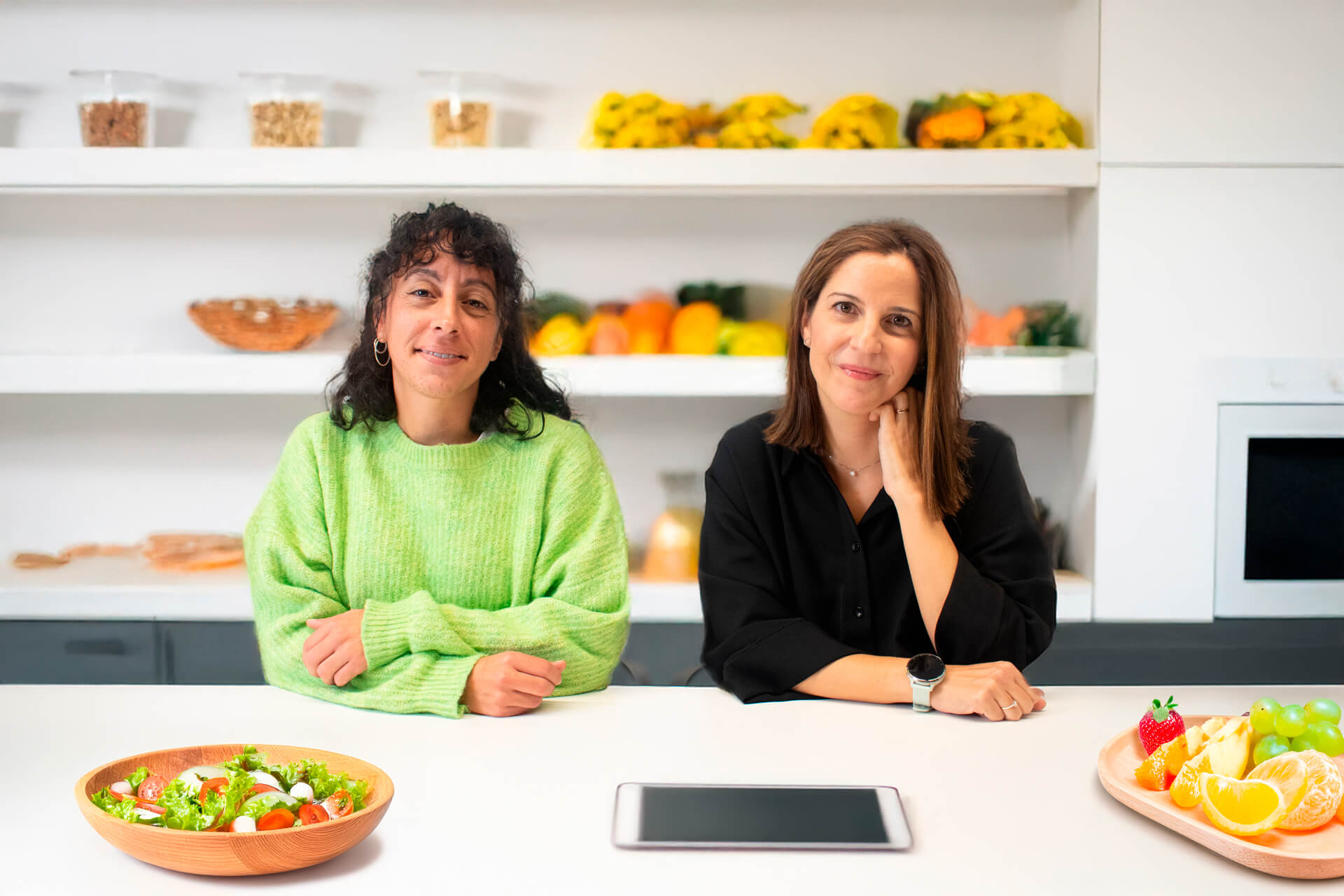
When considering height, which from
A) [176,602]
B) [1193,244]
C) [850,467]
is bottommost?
[176,602]

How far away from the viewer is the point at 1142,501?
2443mm

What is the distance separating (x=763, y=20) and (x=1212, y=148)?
1083mm

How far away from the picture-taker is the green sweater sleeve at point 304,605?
1.28 meters

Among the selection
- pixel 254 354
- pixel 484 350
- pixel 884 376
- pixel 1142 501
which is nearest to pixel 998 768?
pixel 884 376

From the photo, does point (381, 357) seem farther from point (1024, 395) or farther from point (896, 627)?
point (1024, 395)

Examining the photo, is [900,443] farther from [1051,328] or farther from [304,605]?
[1051,328]

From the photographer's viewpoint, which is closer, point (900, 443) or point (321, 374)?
point (900, 443)

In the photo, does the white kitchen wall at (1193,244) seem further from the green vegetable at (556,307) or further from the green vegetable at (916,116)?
the green vegetable at (556,307)

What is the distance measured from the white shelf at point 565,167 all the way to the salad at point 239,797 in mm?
1719

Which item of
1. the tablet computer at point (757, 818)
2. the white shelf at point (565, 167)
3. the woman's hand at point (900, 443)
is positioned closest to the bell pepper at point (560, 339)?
the white shelf at point (565, 167)

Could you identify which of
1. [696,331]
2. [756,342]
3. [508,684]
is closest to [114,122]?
[696,331]

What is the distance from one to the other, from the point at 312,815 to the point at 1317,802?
0.81 metres

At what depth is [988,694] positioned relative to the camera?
4.09 ft

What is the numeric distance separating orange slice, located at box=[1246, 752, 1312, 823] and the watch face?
365 millimetres
